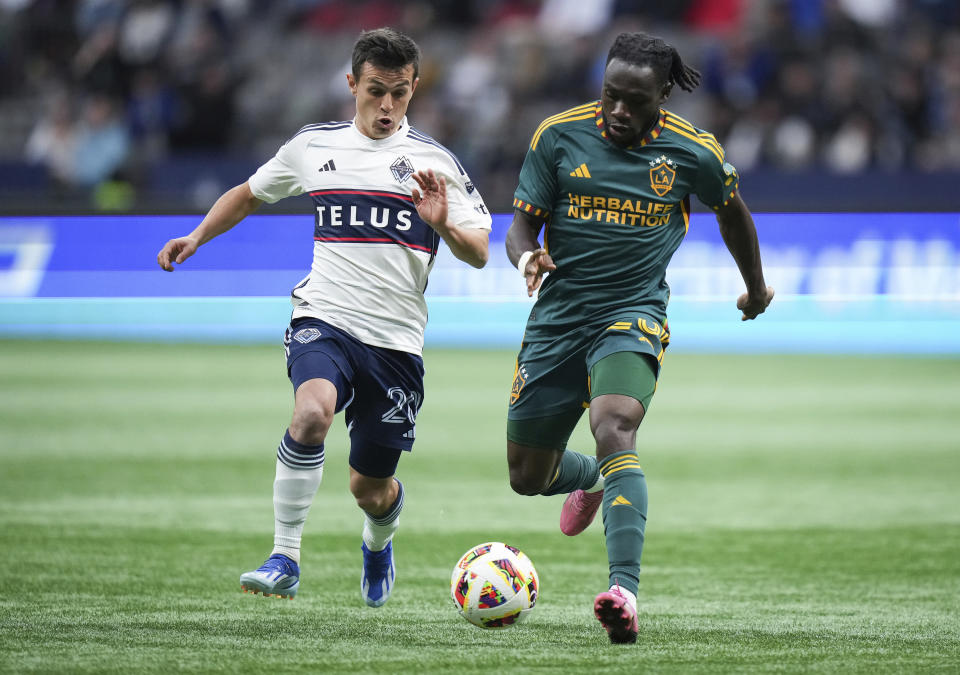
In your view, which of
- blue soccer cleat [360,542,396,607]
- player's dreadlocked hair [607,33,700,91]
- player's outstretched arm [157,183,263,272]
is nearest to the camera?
player's dreadlocked hair [607,33,700,91]

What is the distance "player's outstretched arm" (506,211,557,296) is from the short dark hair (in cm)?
78

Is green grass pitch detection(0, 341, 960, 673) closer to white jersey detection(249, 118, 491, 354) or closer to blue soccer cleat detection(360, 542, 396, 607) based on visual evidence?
blue soccer cleat detection(360, 542, 396, 607)

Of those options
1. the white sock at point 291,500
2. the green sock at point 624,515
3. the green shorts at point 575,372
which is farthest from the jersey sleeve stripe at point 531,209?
the white sock at point 291,500

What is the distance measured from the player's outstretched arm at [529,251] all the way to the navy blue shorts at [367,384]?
673 millimetres

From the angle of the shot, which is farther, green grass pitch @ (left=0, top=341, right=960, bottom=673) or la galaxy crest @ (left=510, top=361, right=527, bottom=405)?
la galaxy crest @ (left=510, top=361, right=527, bottom=405)

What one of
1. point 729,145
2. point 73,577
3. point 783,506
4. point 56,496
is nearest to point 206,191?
point 729,145

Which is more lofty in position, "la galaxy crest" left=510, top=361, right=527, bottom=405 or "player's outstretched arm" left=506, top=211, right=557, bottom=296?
"player's outstretched arm" left=506, top=211, right=557, bottom=296

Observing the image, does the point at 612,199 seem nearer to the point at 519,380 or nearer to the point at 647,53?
the point at 647,53

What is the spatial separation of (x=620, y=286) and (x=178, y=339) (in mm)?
12009

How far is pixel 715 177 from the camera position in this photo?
5711 mm

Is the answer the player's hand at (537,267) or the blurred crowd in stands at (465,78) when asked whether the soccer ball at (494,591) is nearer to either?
the player's hand at (537,267)

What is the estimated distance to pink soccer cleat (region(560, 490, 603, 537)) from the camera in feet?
21.8

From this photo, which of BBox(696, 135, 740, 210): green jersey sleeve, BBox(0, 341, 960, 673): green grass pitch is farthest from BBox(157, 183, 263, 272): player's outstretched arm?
BBox(696, 135, 740, 210): green jersey sleeve

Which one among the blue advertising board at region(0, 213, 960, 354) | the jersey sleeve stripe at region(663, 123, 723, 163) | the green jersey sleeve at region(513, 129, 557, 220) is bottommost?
the blue advertising board at region(0, 213, 960, 354)
